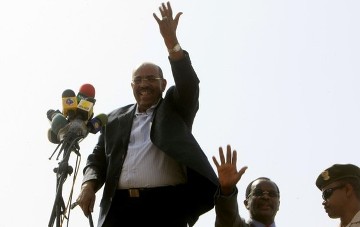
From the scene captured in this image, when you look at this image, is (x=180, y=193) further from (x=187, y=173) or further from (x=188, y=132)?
(x=188, y=132)

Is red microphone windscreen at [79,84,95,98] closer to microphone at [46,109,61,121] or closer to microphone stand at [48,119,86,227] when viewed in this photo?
microphone at [46,109,61,121]

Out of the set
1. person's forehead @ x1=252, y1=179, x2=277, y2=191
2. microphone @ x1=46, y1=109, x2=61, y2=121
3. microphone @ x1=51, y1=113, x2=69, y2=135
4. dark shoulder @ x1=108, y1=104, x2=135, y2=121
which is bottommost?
person's forehead @ x1=252, y1=179, x2=277, y2=191

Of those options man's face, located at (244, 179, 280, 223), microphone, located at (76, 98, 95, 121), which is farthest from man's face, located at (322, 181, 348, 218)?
microphone, located at (76, 98, 95, 121)

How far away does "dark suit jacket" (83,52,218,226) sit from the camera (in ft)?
17.0

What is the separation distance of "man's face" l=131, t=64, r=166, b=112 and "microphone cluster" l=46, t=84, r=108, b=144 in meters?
0.86

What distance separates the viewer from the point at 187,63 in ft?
17.5

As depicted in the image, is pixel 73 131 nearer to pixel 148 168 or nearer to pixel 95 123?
pixel 95 123

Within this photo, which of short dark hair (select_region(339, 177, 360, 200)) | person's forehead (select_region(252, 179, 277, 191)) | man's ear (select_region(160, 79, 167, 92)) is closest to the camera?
man's ear (select_region(160, 79, 167, 92))

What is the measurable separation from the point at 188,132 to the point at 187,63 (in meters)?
0.59

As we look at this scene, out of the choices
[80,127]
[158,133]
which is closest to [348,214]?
[158,133]

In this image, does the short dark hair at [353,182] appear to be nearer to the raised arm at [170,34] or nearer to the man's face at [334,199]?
the man's face at [334,199]

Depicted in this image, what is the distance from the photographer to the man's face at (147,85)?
225 inches

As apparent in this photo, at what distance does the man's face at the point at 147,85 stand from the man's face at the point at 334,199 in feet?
6.50

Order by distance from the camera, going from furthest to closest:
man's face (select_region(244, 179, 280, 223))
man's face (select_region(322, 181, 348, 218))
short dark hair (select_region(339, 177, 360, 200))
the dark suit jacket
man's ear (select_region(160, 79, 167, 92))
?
man's face (select_region(244, 179, 280, 223)) < short dark hair (select_region(339, 177, 360, 200)) < man's face (select_region(322, 181, 348, 218)) < man's ear (select_region(160, 79, 167, 92)) < the dark suit jacket
